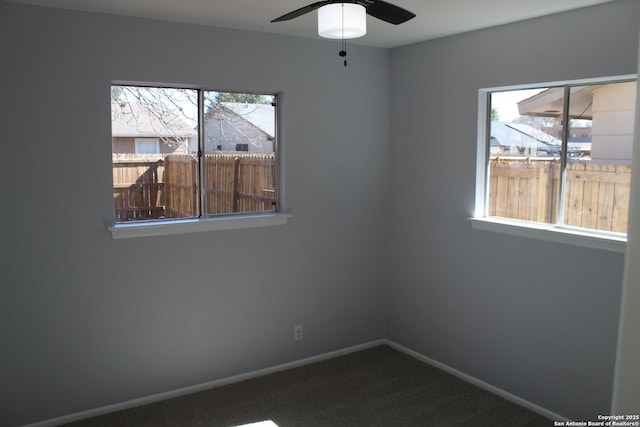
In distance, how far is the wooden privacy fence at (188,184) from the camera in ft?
11.3

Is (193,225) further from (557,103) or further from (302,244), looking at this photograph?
(557,103)

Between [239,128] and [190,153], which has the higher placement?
[239,128]

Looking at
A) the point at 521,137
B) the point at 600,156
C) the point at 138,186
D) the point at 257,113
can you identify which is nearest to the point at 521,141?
the point at 521,137

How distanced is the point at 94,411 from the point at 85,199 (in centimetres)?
132

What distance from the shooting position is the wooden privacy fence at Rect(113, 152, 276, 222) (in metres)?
3.46

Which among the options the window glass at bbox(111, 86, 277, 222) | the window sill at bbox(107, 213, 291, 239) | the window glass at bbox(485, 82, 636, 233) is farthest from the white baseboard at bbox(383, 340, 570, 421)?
the window glass at bbox(111, 86, 277, 222)

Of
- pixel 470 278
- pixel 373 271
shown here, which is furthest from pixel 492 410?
pixel 373 271

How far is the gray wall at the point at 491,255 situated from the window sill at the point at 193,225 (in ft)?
3.74

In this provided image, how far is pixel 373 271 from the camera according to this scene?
452 cm

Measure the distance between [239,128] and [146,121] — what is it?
0.65 metres

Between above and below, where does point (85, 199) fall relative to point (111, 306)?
above

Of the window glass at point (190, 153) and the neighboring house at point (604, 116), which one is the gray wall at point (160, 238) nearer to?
the window glass at point (190, 153)

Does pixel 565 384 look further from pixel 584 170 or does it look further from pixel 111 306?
pixel 111 306

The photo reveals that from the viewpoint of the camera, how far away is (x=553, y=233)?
3279 mm
